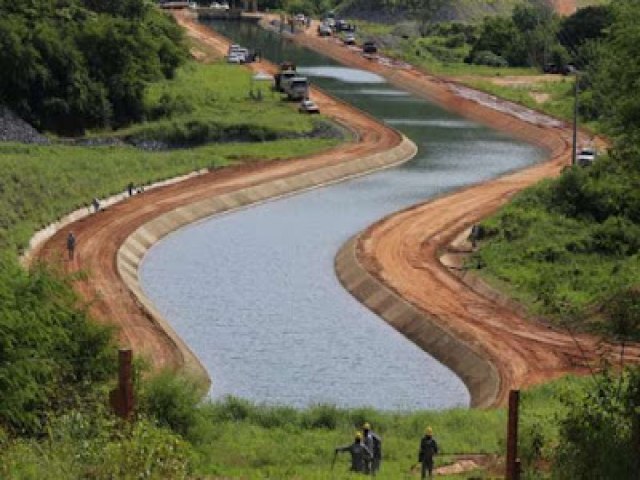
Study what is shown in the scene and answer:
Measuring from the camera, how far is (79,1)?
126562 millimetres

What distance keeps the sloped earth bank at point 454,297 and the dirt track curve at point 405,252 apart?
5 centimetres

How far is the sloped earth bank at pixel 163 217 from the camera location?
5247 cm

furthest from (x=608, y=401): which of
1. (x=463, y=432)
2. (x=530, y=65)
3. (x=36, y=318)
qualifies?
(x=530, y=65)

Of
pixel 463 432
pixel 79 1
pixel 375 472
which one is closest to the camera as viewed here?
pixel 375 472

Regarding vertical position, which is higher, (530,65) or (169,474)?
(169,474)

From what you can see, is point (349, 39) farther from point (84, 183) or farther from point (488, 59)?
point (84, 183)

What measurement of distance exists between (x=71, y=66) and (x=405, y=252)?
→ 41.4 m

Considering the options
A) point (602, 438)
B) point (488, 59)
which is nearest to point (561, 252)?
point (602, 438)

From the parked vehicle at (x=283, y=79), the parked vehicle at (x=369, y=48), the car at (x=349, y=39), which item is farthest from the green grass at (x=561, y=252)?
the car at (x=349, y=39)

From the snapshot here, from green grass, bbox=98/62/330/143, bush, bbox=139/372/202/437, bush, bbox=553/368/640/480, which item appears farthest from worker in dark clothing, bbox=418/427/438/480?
green grass, bbox=98/62/330/143

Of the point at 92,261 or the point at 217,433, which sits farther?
the point at 92,261

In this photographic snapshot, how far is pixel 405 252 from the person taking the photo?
6919 centimetres

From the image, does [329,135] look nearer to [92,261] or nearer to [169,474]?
[92,261]

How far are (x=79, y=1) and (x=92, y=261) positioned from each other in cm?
6800
